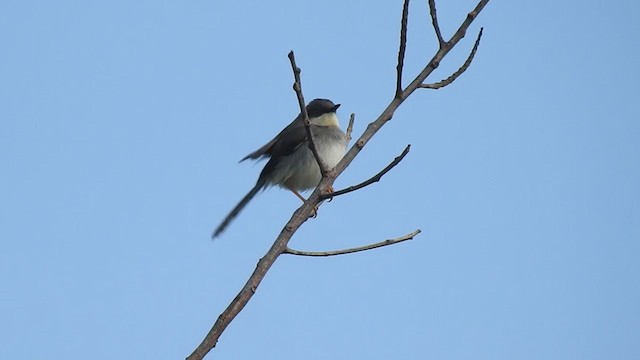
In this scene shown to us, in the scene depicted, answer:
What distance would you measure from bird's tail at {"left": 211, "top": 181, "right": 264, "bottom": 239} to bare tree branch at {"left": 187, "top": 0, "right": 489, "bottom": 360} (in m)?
3.24

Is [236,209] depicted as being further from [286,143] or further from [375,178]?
[375,178]

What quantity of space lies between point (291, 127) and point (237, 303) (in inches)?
236

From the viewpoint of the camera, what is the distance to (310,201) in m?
2.95

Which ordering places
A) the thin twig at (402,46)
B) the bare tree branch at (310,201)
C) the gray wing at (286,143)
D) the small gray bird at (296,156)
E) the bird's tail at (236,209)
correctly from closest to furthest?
1. the bare tree branch at (310,201)
2. the thin twig at (402,46)
3. the bird's tail at (236,209)
4. the small gray bird at (296,156)
5. the gray wing at (286,143)

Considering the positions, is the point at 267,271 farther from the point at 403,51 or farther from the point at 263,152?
the point at 263,152

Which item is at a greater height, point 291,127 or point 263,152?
point 291,127

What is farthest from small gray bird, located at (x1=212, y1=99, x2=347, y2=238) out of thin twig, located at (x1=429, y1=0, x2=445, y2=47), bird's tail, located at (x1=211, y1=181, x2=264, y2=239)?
thin twig, located at (x1=429, y1=0, x2=445, y2=47)

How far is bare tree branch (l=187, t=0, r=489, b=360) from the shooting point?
2576mm

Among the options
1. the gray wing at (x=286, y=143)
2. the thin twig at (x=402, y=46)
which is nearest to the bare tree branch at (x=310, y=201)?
the thin twig at (x=402, y=46)

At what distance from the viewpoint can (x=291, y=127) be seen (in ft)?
28.0

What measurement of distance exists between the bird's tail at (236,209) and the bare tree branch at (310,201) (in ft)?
10.6

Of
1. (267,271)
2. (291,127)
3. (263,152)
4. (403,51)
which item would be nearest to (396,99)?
(403,51)

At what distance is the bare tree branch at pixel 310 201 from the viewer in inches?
101

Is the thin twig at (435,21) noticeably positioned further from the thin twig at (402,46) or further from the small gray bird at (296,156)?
the small gray bird at (296,156)
